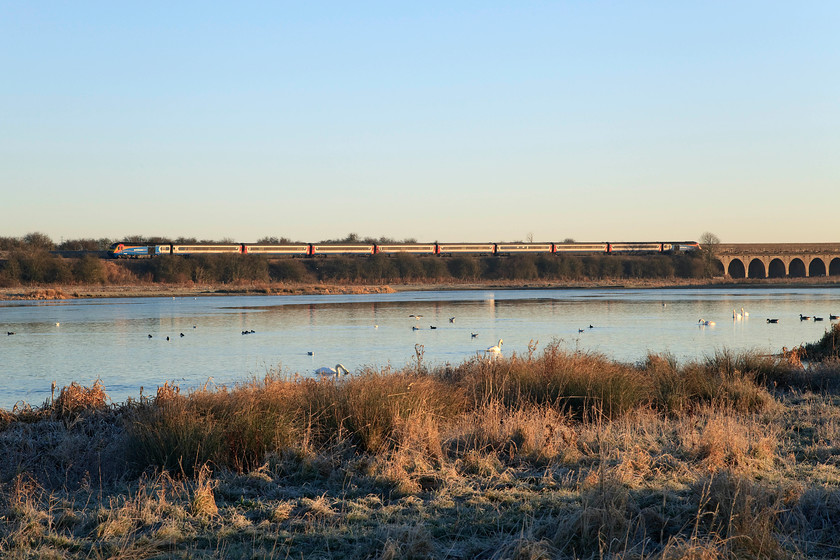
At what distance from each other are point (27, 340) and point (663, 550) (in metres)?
25.2

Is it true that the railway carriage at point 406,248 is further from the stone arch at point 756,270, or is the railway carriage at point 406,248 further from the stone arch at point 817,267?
the stone arch at point 817,267

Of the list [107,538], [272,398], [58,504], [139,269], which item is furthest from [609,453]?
[139,269]

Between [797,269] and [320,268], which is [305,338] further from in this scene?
[797,269]

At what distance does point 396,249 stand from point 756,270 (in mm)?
50006

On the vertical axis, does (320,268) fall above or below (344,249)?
below

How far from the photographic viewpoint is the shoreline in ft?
204

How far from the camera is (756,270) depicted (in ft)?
341

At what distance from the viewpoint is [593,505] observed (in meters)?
5.44

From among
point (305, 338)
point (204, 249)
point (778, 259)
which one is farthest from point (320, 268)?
point (305, 338)

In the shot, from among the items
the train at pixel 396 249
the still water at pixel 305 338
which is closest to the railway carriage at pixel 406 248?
the train at pixel 396 249

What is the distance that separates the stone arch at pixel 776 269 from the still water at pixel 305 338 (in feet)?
223

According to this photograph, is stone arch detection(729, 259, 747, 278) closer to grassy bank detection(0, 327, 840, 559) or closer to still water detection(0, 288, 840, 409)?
still water detection(0, 288, 840, 409)

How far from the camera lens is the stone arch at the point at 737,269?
10100 cm

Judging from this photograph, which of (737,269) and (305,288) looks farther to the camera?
(737,269)
